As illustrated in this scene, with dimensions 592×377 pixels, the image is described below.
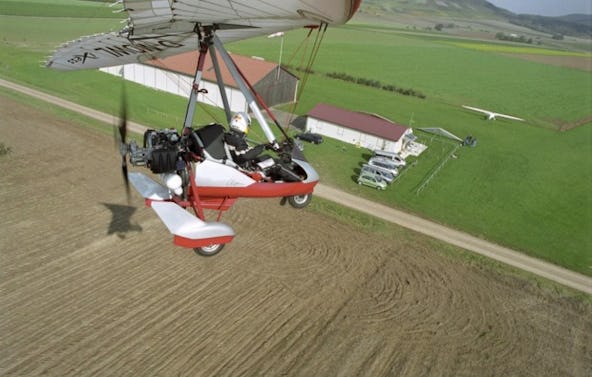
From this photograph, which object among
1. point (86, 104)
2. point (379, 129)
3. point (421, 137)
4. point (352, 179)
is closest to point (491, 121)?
point (421, 137)

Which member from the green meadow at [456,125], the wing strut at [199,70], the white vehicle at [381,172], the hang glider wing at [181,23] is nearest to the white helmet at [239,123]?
the wing strut at [199,70]

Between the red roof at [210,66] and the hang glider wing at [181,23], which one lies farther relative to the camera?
the red roof at [210,66]

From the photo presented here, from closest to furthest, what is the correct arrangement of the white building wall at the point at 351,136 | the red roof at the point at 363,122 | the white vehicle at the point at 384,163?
1. the white vehicle at the point at 384,163
2. the white building wall at the point at 351,136
3. the red roof at the point at 363,122

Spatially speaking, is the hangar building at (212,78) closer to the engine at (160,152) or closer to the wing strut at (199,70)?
the wing strut at (199,70)

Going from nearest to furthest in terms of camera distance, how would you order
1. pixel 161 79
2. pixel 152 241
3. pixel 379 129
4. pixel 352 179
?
pixel 152 241 < pixel 352 179 < pixel 379 129 < pixel 161 79

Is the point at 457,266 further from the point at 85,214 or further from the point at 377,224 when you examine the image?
the point at 85,214

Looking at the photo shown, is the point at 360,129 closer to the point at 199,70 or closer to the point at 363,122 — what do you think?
the point at 363,122
